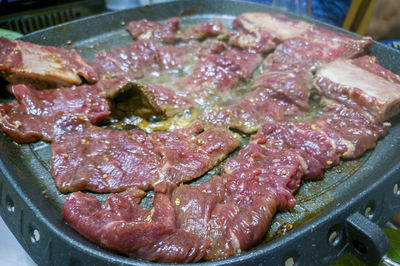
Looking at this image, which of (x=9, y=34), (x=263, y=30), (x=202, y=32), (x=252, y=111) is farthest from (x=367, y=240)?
(x=9, y=34)

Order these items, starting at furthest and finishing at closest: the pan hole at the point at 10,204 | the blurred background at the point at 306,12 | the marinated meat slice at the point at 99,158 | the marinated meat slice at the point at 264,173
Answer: the blurred background at the point at 306,12
the marinated meat slice at the point at 99,158
the marinated meat slice at the point at 264,173
the pan hole at the point at 10,204

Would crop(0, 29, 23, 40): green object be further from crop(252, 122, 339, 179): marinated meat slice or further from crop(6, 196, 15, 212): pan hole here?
crop(252, 122, 339, 179): marinated meat slice

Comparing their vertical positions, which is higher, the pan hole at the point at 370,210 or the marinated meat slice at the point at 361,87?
the marinated meat slice at the point at 361,87

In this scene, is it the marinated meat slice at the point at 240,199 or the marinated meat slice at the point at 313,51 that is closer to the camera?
the marinated meat slice at the point at 240,199

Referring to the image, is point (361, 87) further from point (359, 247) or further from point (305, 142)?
point (359, 247)

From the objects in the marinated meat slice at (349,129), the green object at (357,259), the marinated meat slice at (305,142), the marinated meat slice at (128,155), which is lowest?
the green object at (357,259)

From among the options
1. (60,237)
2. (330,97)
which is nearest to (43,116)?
(60,237)

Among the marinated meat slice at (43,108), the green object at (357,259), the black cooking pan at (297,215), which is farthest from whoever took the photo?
the marinated meat slice at (43,108)

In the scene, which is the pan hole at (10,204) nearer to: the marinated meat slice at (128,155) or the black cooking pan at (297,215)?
the black cooking pan at (297,215)

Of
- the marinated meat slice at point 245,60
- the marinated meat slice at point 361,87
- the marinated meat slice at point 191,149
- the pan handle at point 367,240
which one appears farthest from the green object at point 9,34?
the pan handle at point 367,240
